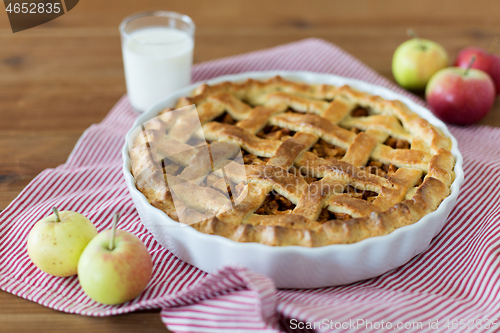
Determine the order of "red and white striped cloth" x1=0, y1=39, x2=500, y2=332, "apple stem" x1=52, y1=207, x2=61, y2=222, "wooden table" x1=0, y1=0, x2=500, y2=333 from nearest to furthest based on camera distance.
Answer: "red and white striped cloth" x1=0, y1=39, x2=500, y2=332
"apple stem" x1=52, y1=207, x2=61, y2=222
"wooden table" x1=0, y1=0, x2=500, y2=333

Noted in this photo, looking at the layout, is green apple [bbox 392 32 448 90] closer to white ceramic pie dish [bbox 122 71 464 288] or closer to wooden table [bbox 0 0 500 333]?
wooden table [bbox 0 0 500 333]

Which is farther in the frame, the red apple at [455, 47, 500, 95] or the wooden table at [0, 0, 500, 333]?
the red apple at [455, 47, 500, 95]

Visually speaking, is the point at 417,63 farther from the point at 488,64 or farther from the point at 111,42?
the point at 111,42

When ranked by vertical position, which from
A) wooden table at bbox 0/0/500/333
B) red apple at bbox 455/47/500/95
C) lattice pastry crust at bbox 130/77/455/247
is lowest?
wooden table at bbox 0/0/500/333

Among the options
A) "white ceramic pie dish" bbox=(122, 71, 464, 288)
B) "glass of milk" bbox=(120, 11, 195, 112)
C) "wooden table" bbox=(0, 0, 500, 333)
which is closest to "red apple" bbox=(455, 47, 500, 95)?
"wooden table" bbox=(0, 0, 500, 333)

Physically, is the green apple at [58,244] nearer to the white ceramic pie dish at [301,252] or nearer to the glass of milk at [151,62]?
the white ceramic pie dish at [301,252]
